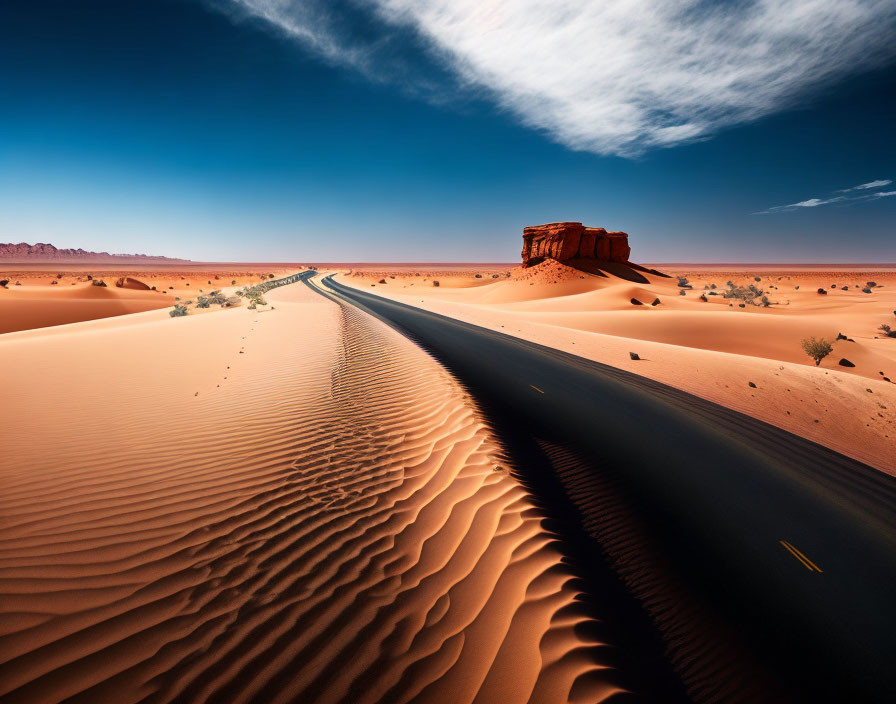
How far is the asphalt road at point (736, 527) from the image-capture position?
8.63 feet

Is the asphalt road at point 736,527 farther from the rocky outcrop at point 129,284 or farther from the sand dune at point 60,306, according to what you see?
the rocky outcrop at point 129,284

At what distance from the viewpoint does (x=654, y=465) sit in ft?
17.5

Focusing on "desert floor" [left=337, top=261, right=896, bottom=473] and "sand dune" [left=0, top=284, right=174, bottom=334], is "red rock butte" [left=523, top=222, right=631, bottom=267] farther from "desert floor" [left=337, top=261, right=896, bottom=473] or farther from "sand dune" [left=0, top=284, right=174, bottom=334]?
"sand dune" [left=0, top=284, right=174, bottom=334]

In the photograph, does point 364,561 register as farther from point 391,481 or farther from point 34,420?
point 34,420

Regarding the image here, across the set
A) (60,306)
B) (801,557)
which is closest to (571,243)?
(60,306)

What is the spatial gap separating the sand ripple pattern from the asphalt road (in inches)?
31.4

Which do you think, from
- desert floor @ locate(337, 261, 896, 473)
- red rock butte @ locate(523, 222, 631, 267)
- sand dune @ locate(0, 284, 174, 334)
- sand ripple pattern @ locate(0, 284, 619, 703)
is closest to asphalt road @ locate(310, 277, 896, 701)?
sand ripple pattern @ locate(0, 284, 619, 703)

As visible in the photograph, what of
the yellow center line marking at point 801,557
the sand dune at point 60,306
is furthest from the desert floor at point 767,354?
the sand dune at point 60,306

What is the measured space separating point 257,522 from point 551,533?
2.89 meters

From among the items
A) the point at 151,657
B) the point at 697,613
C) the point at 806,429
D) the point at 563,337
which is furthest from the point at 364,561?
the point at 563,337

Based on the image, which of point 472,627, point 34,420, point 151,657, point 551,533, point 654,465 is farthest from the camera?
point 34,420

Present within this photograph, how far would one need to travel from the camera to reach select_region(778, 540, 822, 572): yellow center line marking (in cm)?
344

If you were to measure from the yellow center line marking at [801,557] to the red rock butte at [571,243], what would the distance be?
178ft

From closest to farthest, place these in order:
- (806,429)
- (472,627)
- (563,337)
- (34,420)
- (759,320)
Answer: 1. (472,627)
2. (34,420)
3. (806,429)
4. (563,337)
5. (759,320)
